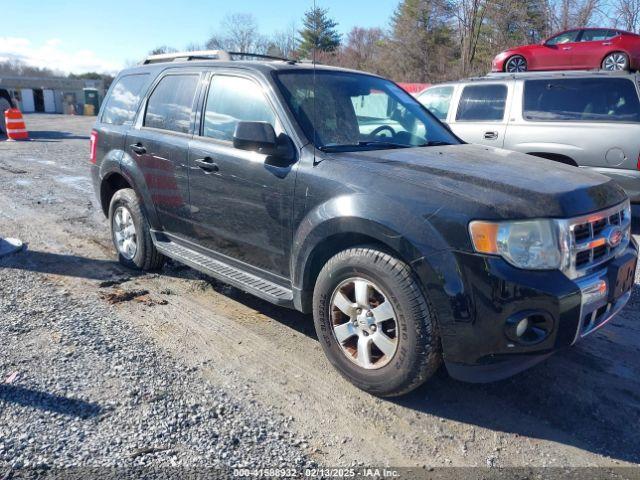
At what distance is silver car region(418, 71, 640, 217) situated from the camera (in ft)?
21.3

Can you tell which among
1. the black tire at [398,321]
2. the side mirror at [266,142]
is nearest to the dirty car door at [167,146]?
the side mirror at [266,142]

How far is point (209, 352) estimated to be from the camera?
3.60m

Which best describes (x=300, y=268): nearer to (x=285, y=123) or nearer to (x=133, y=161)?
(x=285, y=123)

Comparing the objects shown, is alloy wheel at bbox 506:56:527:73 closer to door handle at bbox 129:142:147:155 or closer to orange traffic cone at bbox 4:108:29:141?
door handle at bbox 129:142:147:155

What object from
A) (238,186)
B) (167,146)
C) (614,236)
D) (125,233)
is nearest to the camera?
(614,236)

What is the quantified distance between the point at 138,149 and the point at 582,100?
5568 millimetres

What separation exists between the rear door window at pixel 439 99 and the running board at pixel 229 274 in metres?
5.11

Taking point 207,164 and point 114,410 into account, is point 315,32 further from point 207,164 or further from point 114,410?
point 114,410

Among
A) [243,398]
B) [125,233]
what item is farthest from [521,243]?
[125,233]

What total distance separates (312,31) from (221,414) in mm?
3103

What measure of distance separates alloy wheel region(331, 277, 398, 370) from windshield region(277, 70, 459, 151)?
38.5 inches

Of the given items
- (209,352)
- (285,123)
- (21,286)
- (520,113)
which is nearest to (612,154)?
(520,113)

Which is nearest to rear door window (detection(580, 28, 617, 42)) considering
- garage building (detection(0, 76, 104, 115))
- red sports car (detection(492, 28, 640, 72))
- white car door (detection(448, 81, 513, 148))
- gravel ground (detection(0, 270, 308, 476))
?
red sports car (detection(492, 28, 640, 72))

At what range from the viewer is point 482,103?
7.73 m
